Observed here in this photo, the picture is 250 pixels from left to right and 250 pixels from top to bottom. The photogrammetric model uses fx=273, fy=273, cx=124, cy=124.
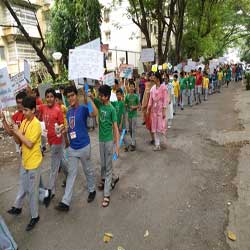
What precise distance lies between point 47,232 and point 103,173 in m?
1.28

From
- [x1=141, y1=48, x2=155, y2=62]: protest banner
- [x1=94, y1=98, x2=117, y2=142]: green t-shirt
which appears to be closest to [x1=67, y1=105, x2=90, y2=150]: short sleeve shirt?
[x1=94, y1=98, x2=117, y2=142]: green t-shirt

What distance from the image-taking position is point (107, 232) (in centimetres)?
350

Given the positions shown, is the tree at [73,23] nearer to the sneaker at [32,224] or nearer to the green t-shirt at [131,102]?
the green t-shirt at [131,102]

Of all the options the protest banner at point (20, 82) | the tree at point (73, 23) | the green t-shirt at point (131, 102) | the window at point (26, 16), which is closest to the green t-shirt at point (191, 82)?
the tree at point (73, 23)

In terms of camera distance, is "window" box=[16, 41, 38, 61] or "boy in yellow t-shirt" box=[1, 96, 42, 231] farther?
"window" box=[16, 41, 38, 61]

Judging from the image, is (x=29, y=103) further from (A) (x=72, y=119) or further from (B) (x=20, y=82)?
(B) (x=20, y=82)

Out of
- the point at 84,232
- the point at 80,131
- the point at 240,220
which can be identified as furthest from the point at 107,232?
the point at 240,220

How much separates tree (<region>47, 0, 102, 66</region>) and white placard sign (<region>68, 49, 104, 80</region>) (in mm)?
11828

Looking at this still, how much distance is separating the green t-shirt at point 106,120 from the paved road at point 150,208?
40.4 inches

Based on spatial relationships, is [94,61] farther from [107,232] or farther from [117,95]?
[107,232]

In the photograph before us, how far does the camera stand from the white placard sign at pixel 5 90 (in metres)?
4.07

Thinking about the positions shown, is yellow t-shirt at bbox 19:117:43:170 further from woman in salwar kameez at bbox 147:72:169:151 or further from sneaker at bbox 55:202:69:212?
woman in salwar kameez at bbox 147:72:169:151

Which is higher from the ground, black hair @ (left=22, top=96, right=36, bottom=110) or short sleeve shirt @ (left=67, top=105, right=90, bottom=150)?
black hair @ (left=22, top=96, right=36, bottom=110)

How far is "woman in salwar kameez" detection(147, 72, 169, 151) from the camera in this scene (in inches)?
253
